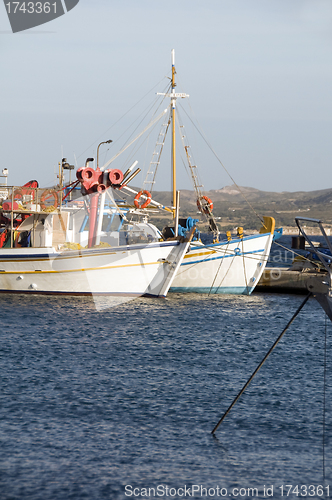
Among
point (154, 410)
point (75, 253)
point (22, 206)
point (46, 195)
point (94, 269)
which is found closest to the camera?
point (154, 410)

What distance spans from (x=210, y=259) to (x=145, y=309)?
682cm

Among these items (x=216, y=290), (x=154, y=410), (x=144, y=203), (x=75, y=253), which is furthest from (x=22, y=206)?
(x=154, y=410)

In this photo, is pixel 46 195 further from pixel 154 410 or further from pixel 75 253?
pixel 154 410

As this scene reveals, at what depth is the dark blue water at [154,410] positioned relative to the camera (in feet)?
36.6

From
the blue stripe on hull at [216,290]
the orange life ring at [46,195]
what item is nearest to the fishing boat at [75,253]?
the orange life ring at [46,195]

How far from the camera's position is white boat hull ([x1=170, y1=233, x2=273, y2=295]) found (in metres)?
36.4

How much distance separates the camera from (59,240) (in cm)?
3528

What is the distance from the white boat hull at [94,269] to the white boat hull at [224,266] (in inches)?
120

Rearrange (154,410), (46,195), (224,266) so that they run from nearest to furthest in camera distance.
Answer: (154,410)
(46,195)
(224,266)

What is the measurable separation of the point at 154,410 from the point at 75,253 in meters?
19.1

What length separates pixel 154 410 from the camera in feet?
48.9

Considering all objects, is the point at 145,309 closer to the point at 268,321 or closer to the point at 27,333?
the point at 268,321

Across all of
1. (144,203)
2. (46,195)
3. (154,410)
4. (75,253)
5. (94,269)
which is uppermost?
(46,195)

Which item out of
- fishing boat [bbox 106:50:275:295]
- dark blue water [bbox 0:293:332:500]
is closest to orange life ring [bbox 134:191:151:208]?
fishing boat [bbox 106:50:275:295]
